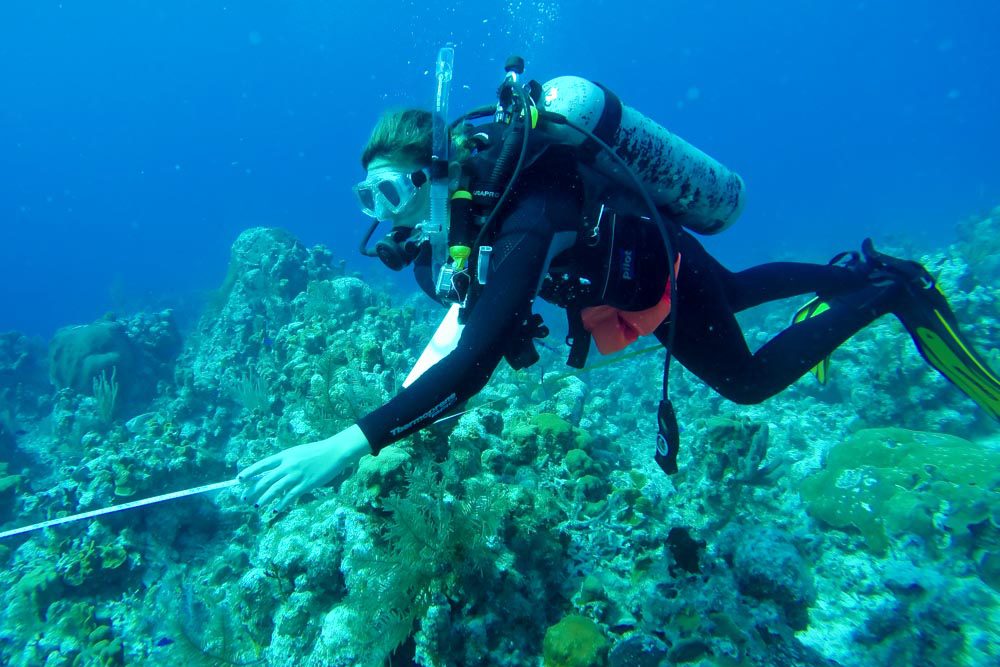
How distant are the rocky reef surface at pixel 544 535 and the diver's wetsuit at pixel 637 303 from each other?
907 mm

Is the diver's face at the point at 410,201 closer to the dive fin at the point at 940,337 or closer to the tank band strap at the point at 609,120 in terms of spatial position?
the tank band strap at the point at 609,120

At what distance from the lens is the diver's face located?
2.83 meters

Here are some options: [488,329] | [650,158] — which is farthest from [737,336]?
[488,329]

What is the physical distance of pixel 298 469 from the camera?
1.81 meters

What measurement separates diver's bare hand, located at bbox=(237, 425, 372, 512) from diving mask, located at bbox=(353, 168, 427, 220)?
147 cm

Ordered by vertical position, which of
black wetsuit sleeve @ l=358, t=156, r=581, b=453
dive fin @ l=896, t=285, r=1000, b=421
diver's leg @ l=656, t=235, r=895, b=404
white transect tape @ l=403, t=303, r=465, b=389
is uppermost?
white transect tape @ l=403, t=303, r=465, b=389

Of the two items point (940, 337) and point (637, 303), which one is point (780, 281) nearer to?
point (940, 337)

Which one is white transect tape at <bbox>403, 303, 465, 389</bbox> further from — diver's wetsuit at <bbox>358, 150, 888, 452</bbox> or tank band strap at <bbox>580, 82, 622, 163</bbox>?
tank band strap at <bbox>580, 82, 622, 163</bbox>

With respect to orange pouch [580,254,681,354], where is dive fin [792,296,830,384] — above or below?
below

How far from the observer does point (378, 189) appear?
9.36 feet

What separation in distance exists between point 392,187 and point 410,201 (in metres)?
0.13

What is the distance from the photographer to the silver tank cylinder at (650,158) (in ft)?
10.8

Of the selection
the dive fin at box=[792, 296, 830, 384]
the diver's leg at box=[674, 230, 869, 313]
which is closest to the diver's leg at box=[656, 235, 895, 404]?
the diver's leg at box=[674, 230, 869, 313]

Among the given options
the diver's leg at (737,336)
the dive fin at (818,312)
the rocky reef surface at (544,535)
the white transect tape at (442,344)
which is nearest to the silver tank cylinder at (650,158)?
the diver's leg at (737,336)
